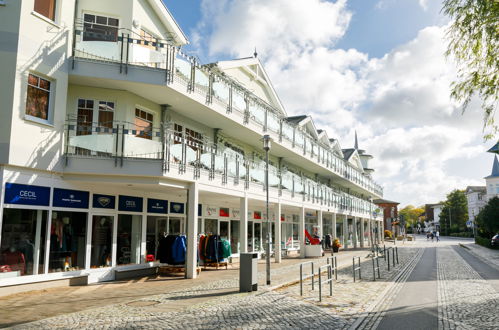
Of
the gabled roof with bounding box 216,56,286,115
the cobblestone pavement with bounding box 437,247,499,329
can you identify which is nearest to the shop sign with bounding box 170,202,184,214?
the gabled roof with bounding box 216,56,286,115

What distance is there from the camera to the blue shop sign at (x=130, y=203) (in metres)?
15.4

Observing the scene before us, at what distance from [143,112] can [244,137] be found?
24.9 ft

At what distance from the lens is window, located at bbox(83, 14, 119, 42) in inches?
553

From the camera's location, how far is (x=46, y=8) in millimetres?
13219

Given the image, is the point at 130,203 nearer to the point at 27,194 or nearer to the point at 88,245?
the point at 88,245

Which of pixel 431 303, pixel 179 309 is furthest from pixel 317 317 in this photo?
pixel 431 303

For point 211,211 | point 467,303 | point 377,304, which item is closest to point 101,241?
point 211,211

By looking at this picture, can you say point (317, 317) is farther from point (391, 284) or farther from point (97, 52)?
point (97, 52)

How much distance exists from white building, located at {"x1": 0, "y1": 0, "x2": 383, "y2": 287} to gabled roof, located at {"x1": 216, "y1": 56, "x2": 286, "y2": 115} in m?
5.38

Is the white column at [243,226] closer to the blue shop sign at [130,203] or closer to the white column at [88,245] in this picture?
the blue shop sign at [130,203]

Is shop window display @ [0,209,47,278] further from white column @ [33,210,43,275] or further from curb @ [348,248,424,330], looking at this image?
curb @ [348,248,424,330]

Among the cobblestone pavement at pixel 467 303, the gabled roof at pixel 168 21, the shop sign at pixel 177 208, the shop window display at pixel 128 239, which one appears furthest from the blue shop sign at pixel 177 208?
the cobblestone pavement at pixel 467 303

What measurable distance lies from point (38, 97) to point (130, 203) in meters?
4.98

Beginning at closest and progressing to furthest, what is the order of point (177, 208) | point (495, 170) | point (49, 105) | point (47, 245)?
point (47, 245), point (49, 105), point (177, 208), point (495, 170)
